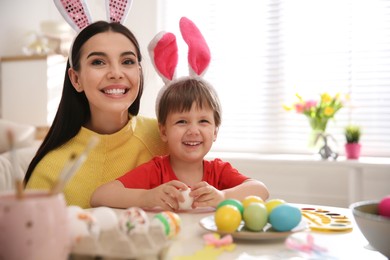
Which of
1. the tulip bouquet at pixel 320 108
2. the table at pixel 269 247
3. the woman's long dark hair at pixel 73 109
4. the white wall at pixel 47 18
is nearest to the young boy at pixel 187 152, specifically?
the woman's long dark hair at pixel 73 109

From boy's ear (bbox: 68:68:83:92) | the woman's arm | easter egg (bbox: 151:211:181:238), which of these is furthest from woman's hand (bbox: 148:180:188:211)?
boy's ear (bbox: 68:68:83:92)

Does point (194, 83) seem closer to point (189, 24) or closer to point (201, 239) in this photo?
point (189, 24)

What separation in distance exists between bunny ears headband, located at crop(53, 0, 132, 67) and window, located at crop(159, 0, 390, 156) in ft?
6.00

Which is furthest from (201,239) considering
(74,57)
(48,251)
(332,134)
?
(332,134)

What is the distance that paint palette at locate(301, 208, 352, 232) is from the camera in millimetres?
890

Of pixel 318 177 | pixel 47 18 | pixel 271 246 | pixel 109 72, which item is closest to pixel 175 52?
pixel 109 72

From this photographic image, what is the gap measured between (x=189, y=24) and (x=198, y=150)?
15.6 inches

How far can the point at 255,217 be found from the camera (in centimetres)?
81

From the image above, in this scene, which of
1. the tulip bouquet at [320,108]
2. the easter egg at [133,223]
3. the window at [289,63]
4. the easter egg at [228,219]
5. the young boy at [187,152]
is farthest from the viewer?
the window at [289,63]

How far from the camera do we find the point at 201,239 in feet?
2.64

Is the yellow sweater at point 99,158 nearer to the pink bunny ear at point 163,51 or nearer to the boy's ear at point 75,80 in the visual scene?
the boy's ear at point 75,80

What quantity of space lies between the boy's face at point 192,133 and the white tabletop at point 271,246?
1.51ft

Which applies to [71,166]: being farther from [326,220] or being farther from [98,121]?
[98,121]

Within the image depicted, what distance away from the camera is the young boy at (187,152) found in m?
1.25
